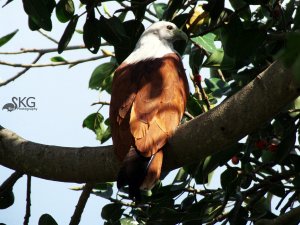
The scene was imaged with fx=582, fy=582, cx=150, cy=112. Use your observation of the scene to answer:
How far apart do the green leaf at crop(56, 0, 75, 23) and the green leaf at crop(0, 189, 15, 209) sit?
101cm

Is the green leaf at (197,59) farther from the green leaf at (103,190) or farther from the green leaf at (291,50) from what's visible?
the green leaf at (291,50)

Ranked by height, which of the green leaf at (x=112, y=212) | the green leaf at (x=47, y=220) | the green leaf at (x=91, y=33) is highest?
the green leaf at (x=91, y=33)

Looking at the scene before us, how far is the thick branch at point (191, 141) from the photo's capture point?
2238 mm

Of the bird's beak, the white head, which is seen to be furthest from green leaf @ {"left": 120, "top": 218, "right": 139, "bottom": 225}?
the bird's beak

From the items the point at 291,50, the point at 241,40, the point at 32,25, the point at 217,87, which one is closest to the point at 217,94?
the point at 217,87

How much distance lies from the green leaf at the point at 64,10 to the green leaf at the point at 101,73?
3.11 ft

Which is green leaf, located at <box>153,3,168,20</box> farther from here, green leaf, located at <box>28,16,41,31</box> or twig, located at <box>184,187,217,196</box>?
twig, located at <box>184,187,217,196</box>

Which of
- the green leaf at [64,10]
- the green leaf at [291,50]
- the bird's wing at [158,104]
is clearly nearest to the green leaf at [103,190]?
the bird's wing at [158,104]

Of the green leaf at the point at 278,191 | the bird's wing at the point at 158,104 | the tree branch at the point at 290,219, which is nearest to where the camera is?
the tree branch at the point at 290,219

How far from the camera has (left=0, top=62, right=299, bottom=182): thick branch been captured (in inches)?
88.1

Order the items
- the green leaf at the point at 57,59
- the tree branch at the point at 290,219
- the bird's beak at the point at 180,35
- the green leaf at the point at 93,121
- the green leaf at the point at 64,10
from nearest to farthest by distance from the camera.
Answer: the tree branch at the point at 290,219 → the green leaf at the point at 64,10 → the bird's beak at the point at 180,35 → the green leaf at the point at 93,121 → the green leaf at the point at 57,59

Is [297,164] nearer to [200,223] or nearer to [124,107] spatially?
[200,223]

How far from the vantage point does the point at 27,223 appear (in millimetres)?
2986

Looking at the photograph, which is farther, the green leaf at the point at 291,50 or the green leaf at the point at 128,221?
the green leaf at the point at 128,221
